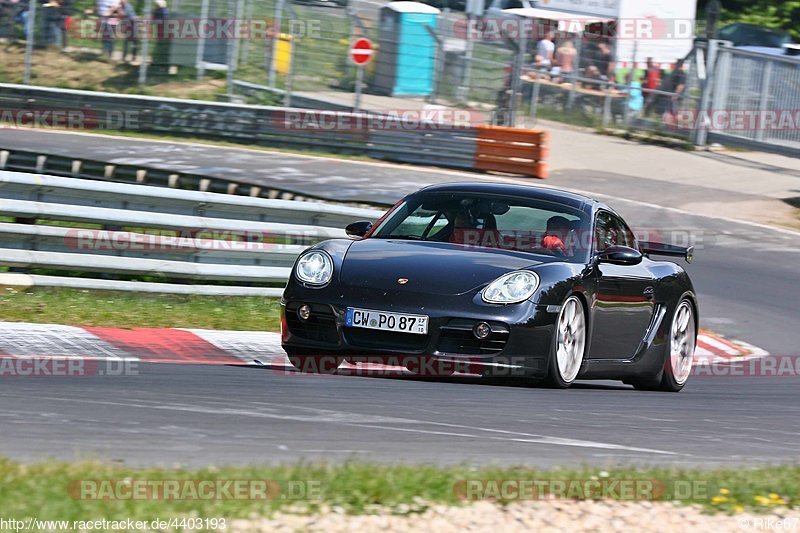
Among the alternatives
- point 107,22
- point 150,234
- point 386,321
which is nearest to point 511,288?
point 386,321

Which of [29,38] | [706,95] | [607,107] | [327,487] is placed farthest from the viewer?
[607,107]

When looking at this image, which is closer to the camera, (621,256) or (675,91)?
(621,256)

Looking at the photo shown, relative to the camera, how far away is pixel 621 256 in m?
7.93

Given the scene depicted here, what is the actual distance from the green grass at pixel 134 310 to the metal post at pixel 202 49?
16936 mm

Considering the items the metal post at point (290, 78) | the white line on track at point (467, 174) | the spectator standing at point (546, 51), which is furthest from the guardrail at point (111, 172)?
the spectator standing at point (546, 51)

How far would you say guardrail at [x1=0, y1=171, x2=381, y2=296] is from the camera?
971cm

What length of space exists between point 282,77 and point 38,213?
55.3ft

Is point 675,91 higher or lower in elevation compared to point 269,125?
higher

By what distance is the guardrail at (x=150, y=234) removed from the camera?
971 cm

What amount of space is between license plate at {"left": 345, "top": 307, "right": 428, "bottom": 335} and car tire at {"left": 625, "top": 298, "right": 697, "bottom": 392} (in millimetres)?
2365

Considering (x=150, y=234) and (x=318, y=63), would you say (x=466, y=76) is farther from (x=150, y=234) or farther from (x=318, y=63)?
(x=150, y=234)

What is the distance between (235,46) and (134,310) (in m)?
17.3

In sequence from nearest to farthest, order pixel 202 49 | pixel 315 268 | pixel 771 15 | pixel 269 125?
pixel 315 268
pixel 269 125
pixel 202 49
pixel 771 15

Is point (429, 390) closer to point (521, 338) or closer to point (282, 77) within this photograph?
point (521, 338)
